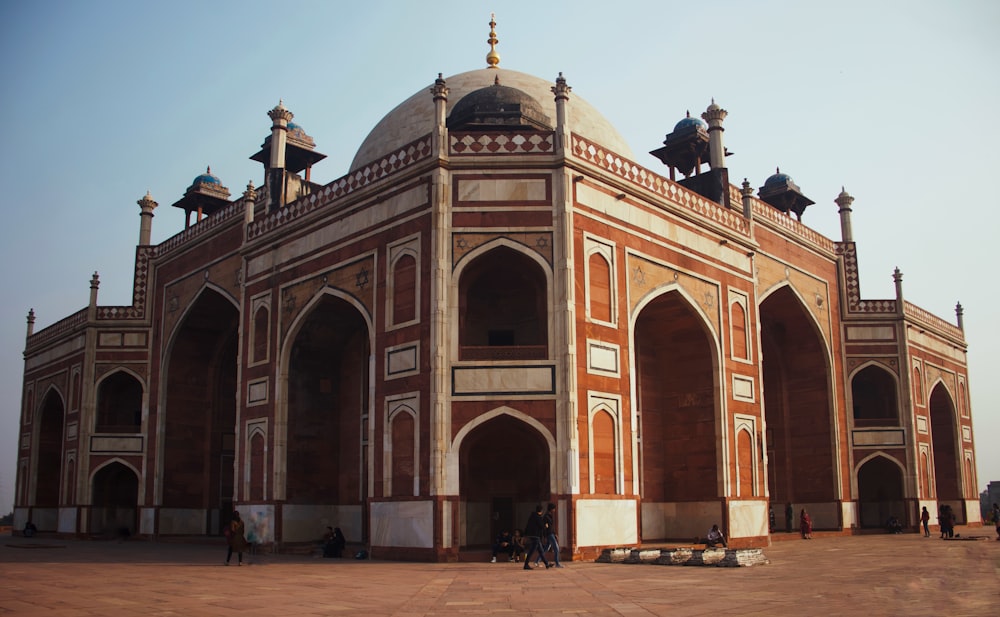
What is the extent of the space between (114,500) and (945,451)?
27984 millimetres

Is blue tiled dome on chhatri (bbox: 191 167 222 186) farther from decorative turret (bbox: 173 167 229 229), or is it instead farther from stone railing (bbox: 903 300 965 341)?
stone railing (bbox: 903 300 965 341)

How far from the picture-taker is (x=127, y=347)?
27594 mm

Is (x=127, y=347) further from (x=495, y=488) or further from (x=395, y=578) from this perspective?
(x=395, y=578)

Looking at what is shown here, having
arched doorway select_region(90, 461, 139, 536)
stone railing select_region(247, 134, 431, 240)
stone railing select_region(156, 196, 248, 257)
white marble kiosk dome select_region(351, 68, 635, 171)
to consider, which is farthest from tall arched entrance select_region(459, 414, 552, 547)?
arched doorway select_region(90, 461, 139, 536)

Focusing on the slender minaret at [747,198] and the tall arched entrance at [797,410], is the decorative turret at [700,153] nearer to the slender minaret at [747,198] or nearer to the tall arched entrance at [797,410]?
the slender minaret at [747,198]

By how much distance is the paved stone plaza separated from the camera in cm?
848

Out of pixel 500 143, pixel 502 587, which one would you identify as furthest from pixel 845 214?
pixel 502 587

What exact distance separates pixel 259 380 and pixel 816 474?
15927mm

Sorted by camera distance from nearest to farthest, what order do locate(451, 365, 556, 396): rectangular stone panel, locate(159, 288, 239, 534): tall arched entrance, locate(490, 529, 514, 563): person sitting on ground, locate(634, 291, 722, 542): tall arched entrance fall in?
locate(490, 529, 514, 563): person sitting on ground
locate(451, 365, 556, 396): rectangular stone panel
locate(634, 291, 722, 542): tall arched entrance
locate(159, 288, 239, 534): tall arched entrance

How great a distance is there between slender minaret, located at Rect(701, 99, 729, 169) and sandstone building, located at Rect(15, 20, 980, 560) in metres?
0.10

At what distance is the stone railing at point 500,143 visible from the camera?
1666cm

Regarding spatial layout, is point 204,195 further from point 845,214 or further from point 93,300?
point 845,214

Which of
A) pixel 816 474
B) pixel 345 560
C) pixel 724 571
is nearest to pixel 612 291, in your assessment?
pixel 724 571

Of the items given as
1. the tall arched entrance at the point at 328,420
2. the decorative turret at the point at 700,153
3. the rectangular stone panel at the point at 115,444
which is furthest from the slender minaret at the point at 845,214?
the rectangular stone panel at the point at 115,444
